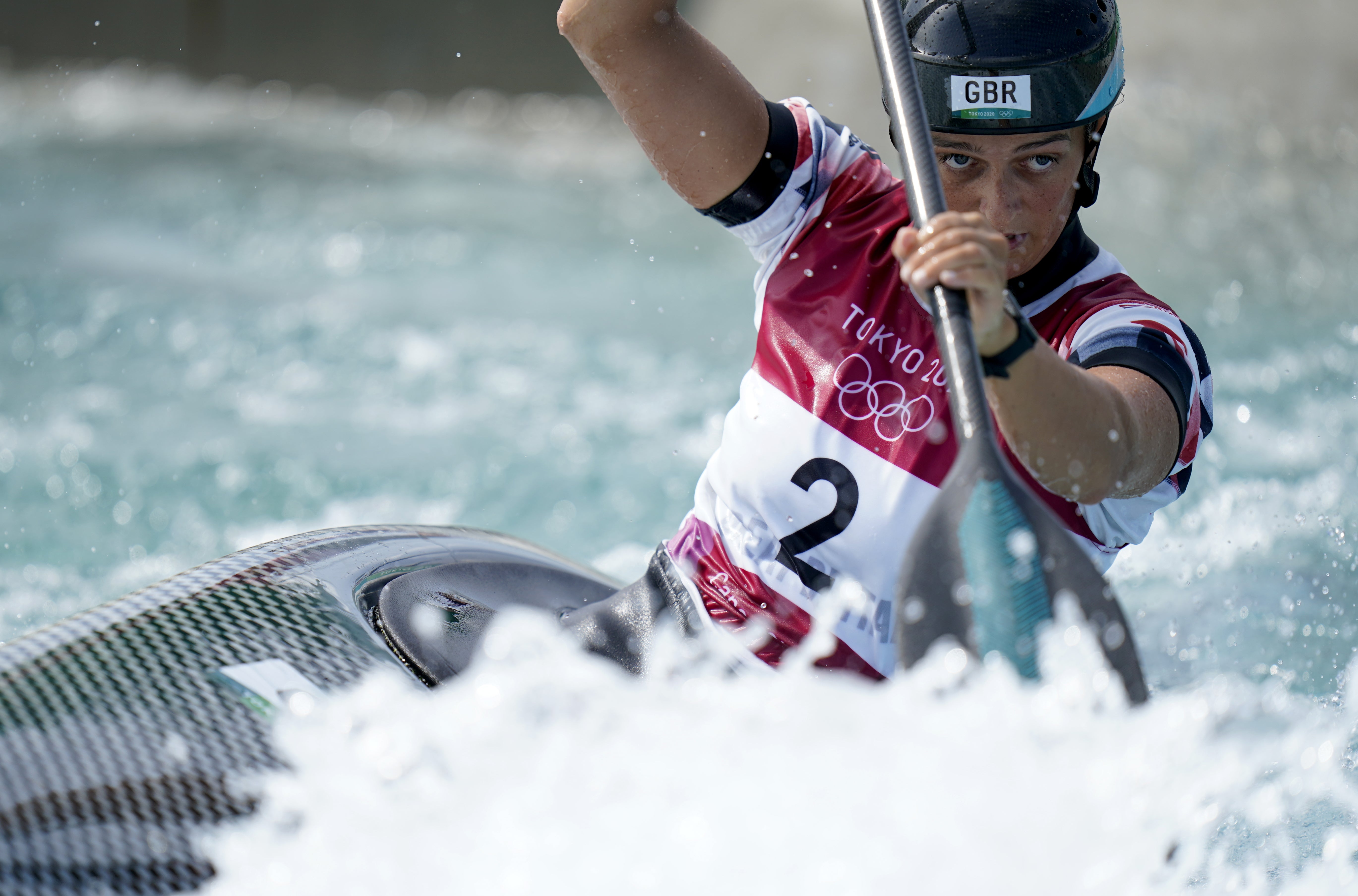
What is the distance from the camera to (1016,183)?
1544 millimetres

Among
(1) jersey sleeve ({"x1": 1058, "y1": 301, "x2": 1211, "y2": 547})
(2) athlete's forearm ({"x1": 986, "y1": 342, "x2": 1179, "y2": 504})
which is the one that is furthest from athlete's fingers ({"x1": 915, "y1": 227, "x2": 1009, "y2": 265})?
(1) jersey sleeve ({"x1": 1058, "y1": 301, "x2": 1211, "y2": 547})

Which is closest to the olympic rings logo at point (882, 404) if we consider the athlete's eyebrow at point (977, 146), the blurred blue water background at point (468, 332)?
the athlete's eyebrow at point (977, 146)

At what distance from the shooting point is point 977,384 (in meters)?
1.31

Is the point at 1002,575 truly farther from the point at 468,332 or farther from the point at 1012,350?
the point at 468,332

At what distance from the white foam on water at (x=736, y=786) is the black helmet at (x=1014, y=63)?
2.00 feet

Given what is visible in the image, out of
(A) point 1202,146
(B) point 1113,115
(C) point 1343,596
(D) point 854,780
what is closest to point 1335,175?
(A) point 1202,146

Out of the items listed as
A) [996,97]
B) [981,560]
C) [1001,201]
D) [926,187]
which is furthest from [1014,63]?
[981,560]

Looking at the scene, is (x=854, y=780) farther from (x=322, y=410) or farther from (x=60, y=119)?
(x=60, y=119)

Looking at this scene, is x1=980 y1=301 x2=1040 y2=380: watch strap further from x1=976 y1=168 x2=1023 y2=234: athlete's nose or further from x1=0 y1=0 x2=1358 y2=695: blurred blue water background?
x1=0 y1=0 x2=1358 y2=695: blurred blue water background

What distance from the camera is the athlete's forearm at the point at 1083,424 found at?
131 cm

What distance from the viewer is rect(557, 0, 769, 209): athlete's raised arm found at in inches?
64.6

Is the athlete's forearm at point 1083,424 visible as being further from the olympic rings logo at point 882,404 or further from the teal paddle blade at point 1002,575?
the olympic rings logo at point 882,404

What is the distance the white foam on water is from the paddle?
0.10ft

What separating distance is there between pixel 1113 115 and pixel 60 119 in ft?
21.6
